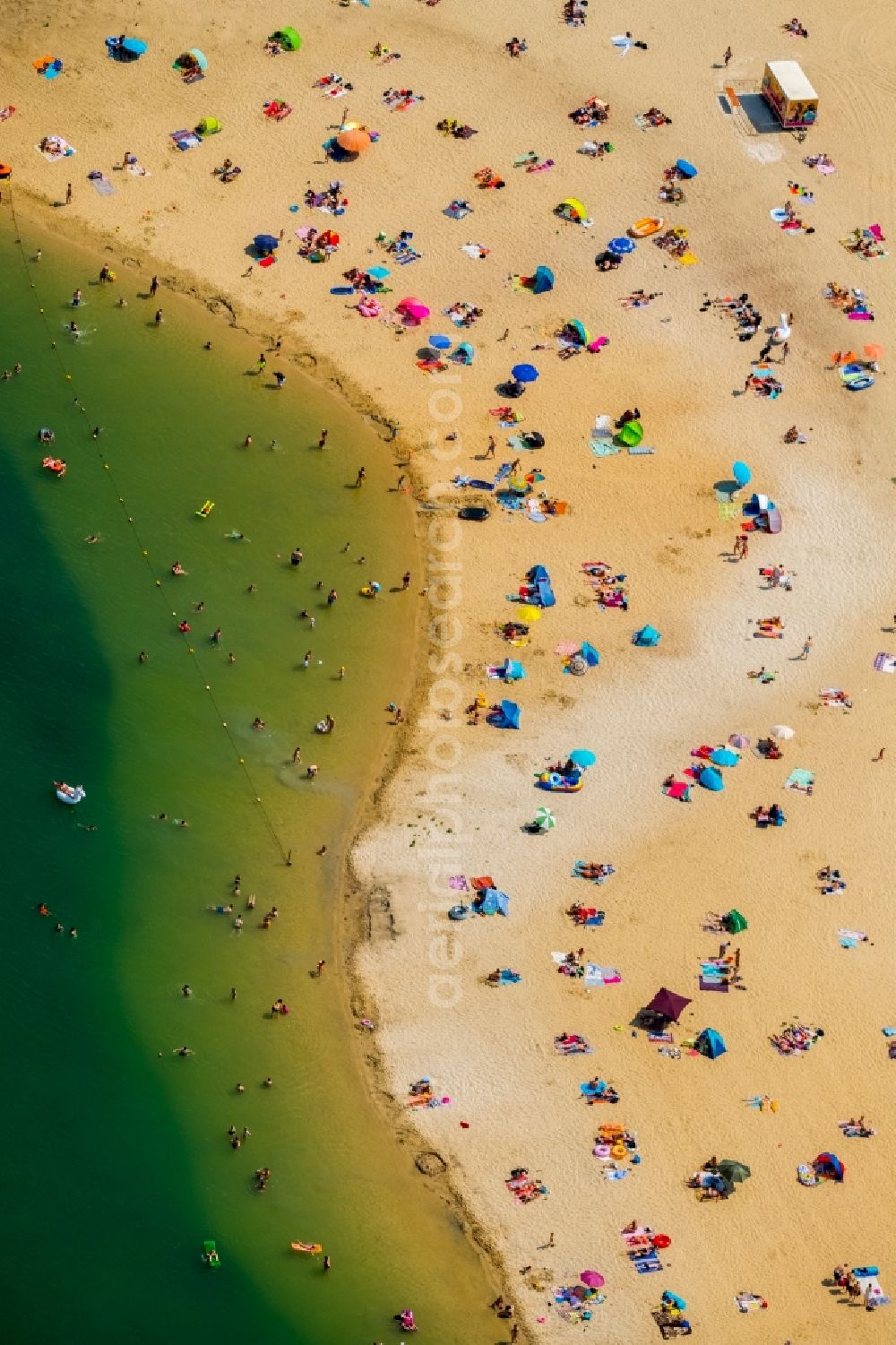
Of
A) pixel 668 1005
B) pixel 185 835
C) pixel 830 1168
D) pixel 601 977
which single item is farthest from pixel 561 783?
pixel 830 1168

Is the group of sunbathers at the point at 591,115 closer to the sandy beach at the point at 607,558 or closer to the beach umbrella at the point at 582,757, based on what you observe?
the sandy beach at the point at 607,558

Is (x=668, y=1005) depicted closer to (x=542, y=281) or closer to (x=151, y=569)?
(x=151, y=569)

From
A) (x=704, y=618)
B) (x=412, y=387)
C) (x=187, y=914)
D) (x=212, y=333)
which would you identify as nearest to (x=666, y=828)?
(x=704, y=618)

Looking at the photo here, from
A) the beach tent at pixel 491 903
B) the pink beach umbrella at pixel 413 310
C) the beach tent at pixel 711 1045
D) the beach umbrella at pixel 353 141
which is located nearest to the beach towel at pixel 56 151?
the beach umbrella at pixel 353 141

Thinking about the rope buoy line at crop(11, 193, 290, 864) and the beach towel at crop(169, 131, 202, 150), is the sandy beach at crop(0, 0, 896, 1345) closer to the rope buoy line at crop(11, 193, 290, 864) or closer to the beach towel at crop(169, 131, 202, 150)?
the beach towel at crop(169, 131, 202, 150)

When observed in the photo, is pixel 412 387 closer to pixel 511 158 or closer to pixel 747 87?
pixel 511 158

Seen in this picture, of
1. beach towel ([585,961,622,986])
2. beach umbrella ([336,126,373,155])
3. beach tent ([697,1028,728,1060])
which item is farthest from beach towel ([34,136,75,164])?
beach tent ([697,1028,728,1060])
